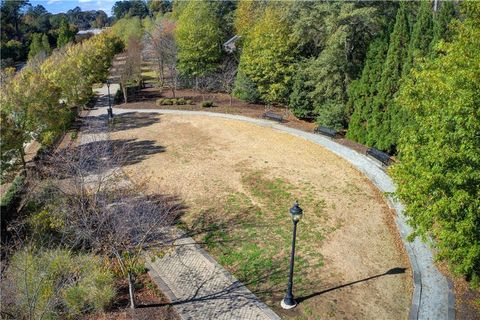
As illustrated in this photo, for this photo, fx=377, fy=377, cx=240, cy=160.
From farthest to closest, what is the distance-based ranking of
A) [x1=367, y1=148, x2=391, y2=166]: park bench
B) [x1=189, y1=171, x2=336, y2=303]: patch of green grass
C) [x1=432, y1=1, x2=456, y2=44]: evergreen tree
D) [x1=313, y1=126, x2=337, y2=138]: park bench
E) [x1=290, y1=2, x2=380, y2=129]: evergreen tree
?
1. [x1=313, y1=126, x2=337, y2=138]: park bench
2. [x1=290, y1=2, x2=380, y2=129]: evergreen tree
3. [x1=367, y1=148, x2=391, y2=166]: park bench
4. [x1=432, y1=1, x2=456, y2=44]: evergreen tree
5. [x1=189, y1=171, x2=336, y2=303]: patch of green grass

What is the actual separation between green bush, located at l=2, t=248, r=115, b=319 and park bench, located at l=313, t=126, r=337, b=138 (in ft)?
58.9

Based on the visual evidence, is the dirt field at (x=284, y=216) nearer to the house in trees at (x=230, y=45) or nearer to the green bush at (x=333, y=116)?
the green bush at (x=333, y=116)

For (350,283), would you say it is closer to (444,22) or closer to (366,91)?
(444,22)

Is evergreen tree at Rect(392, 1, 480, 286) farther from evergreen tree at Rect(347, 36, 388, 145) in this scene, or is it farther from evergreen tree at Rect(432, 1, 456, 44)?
evergreen tree at Rect(347, 36, 388, 145)

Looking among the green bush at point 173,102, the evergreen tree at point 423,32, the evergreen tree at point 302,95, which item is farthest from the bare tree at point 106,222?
the green bush at point 173,102

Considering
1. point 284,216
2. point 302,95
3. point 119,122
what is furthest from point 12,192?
point 302,95

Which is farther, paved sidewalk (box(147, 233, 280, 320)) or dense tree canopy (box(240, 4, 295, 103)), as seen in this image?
dense tree canopy (box(240, 4, 295, 103))

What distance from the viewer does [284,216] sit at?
1555cm

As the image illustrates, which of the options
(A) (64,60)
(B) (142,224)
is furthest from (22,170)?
(A) (64,60)

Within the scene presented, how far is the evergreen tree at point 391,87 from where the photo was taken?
70.6 feet

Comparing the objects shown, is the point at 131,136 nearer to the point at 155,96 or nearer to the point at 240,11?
the point at 155,96

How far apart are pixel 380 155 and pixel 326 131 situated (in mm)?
5314

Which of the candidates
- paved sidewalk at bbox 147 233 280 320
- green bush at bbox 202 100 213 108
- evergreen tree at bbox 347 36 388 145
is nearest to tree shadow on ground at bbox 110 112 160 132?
green bush at bbox 202 100 213 108

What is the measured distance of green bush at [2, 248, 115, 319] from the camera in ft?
28.9
